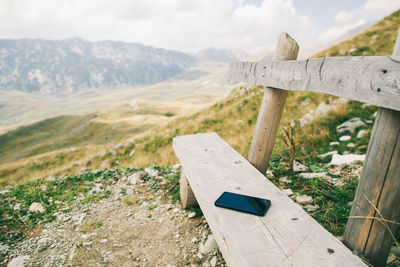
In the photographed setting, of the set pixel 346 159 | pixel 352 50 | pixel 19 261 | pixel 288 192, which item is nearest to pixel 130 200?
pixel 19 261

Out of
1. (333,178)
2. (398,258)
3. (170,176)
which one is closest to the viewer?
(398,258)

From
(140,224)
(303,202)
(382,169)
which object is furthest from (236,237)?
(140,224)

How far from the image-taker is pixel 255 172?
3092 mm

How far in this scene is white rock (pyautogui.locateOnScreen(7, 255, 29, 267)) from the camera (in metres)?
3.10

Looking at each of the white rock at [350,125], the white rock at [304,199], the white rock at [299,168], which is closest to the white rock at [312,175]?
the white rock at [299,168]

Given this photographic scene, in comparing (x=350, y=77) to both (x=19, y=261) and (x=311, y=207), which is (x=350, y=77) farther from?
(x=19, y=261)

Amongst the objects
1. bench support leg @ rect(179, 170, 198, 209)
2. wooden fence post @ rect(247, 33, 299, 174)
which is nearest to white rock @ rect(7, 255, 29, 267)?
bench support leg @ rect(179, 170, 198, 209)

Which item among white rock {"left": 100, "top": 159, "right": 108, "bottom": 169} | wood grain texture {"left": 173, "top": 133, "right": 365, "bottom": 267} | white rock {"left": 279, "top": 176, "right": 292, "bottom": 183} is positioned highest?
wood grain texture {"left": 173, "top": 133, "right": 365, "bottom": 267}

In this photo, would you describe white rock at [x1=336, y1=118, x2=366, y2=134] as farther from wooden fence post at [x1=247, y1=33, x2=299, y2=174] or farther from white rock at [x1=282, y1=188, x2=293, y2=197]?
wooden fence post at [x1=247, y1=33, x2=299, y2=174]

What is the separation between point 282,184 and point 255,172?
167cm

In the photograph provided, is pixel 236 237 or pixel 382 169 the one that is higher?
pixel 382 169

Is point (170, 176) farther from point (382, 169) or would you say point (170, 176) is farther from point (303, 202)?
point (382, 169)

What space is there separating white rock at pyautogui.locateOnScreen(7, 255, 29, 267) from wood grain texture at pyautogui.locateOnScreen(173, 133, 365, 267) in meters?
2.67

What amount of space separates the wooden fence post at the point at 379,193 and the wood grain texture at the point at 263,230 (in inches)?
15.7
